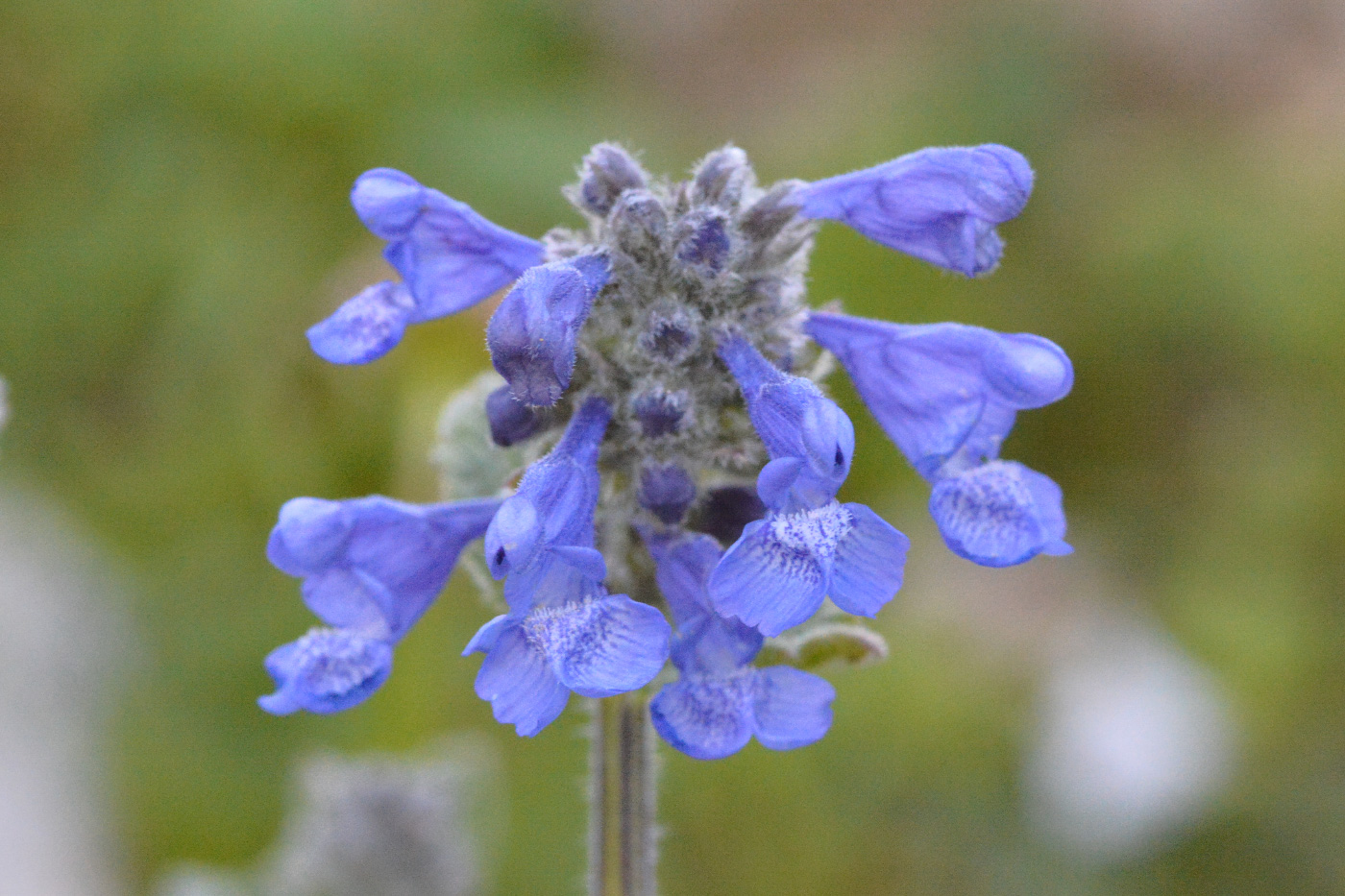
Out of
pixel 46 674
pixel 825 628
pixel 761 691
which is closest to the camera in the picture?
pixel 761 691

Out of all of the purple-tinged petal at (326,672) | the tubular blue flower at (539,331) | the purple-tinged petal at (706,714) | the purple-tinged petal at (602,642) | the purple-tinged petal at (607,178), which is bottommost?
the purple-tinged petal at (326,672)

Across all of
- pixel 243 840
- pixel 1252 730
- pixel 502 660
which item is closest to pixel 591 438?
pixel 502 660

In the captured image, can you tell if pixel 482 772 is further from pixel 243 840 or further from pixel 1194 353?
pixel 1194 353

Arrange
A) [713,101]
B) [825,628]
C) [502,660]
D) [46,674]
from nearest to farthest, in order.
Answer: [502,660] < [825,628] < [46,674] < [713,101]

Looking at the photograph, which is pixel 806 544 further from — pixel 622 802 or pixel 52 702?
pixel 52 702

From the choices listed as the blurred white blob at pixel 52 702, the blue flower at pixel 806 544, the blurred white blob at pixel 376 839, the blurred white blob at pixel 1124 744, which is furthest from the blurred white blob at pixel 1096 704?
the blue flower at pixel 806 544

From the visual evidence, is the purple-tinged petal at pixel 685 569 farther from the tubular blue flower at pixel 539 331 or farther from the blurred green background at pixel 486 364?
the blurred green background at pixel 486 364
